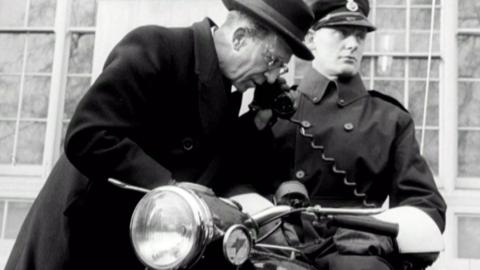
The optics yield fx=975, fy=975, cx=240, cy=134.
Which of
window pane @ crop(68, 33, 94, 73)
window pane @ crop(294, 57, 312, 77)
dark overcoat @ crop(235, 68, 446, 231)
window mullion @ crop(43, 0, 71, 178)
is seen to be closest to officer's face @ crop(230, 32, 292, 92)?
dark overcoat @ crop(235, 68, 446, 231)

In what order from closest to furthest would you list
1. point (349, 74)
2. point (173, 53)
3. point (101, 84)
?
point (101, 84), point (173, 53), point (349, 74)

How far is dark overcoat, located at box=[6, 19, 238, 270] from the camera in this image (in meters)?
2.99

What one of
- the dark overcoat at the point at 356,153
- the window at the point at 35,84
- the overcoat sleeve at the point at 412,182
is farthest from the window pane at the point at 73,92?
the overcoat sleeve at the point at 412,182

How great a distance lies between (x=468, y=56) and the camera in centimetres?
754

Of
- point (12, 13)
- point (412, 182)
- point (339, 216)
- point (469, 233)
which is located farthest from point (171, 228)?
point (12, 13)

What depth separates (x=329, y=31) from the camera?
15.2ft

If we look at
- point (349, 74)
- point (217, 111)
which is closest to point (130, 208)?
point (217, 111)

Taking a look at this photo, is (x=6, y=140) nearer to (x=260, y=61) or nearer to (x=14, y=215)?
(x=14, y=215)

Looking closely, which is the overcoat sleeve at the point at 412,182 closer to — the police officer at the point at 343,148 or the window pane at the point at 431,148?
the police officer at the point at 343,148

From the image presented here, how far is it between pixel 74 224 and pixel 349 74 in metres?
1.78

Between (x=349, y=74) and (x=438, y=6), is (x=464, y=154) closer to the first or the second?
(x=438, y=6)

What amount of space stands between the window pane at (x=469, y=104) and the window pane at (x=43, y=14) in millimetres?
3426

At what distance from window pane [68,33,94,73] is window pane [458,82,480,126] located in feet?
9.74

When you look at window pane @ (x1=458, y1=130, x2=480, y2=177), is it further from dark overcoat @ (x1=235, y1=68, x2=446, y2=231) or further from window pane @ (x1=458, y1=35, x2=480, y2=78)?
dark overcoat @ (x1=235, y1=68, x2=446, y2=231)
